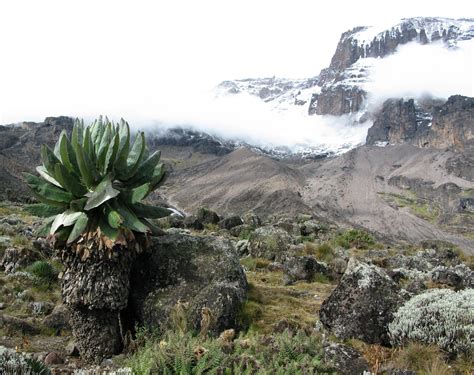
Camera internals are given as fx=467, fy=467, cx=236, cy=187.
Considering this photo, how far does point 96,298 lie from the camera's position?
615 centimetres

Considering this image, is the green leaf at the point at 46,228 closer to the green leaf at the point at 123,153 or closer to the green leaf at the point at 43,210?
the green leaf at the point at 43,210

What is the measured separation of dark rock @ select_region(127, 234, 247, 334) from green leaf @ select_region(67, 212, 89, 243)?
4.25 ft

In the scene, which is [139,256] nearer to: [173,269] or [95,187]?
[173,269]

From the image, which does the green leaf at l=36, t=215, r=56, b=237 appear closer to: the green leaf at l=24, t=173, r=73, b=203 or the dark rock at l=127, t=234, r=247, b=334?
the green leaf at l=24, t=173, r=73, b=203

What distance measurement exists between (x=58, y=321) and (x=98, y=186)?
269 centimetres

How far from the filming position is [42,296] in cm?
913

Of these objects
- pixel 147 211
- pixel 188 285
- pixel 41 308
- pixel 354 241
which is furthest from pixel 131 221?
pixel 354 241

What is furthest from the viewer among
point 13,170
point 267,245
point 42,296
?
point 13,170

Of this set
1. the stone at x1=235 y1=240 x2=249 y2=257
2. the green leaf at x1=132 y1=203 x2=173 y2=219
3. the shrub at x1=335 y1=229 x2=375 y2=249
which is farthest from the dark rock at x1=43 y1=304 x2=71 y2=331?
the shrub at x1=335 y1=229 x2=375 y2=249

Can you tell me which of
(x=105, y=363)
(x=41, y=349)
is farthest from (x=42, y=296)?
(x=105, y=363)

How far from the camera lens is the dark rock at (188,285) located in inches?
255

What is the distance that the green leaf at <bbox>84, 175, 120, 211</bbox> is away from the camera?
6219 mm

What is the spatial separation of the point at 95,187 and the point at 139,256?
1.32 metres

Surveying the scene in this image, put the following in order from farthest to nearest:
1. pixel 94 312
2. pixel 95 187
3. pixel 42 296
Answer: pixel 42 296, pixel 95 187, pixel 94 312
